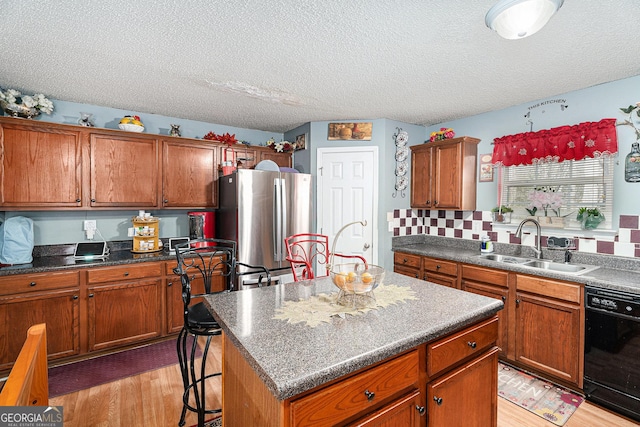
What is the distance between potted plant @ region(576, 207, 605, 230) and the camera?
8.56 ft

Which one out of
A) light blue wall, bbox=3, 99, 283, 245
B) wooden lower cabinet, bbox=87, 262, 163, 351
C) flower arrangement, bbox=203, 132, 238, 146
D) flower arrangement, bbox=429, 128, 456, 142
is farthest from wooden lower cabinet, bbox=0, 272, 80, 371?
flower arrangement, bbox=429, 128, 456, 142

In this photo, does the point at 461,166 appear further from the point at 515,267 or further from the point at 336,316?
A: the point at 336,316

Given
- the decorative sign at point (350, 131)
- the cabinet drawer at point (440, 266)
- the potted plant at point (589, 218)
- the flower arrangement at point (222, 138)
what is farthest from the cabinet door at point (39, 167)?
the potted plant at point (589, 218)

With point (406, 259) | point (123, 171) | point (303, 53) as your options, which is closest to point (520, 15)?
point (303, 53)

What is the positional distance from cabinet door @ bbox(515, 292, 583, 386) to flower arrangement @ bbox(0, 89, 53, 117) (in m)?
4.55

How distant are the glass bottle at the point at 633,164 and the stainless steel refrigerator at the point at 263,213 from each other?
2.87 m

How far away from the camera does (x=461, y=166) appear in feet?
11.1

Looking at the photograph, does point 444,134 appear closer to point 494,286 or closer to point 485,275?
point 485,275

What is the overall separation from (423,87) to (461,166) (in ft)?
3.59

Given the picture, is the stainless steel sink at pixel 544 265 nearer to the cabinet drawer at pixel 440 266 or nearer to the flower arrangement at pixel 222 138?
the cabinet drawer at pixel 440 266

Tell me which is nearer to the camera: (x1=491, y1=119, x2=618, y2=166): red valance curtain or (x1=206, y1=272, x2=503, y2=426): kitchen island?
(x1=206, y1=272, x2=503, y2=426): kitchen island

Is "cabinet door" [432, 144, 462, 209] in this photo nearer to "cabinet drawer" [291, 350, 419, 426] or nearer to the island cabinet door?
the island cabinet door

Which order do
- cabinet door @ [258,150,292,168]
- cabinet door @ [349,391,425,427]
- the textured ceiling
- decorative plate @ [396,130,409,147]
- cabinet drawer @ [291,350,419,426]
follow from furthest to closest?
cabinet door @ [258,150,292,168]
decorative plate @ [396,130,409,147]
the textured ceiling
cabinet door @ [349,391,425,427]
cabinet drawer @ [291,350,419,426]

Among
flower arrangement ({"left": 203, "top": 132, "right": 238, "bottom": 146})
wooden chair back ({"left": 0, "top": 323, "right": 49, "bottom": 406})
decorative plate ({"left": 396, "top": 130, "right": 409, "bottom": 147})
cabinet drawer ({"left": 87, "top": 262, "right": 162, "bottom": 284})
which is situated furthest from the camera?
decorative plate ({"left": 396, "top": 130, "right": 409, "bottom": 147})
